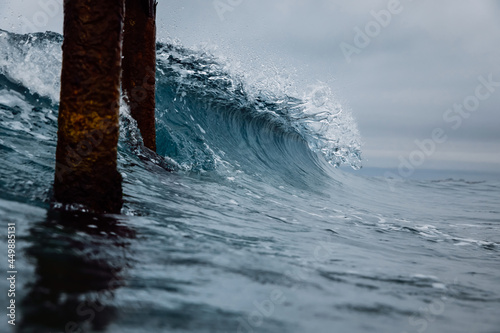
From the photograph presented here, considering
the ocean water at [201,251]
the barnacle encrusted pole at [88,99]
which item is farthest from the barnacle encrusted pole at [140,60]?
the barnacle encrusted pole at [88,99]

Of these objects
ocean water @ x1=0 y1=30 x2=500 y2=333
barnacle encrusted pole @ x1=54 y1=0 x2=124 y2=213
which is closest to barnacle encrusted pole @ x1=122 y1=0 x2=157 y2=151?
ocean water @ x1=0 y1=30 x2=500 y2=333

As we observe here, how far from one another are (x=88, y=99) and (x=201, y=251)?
3.58 ft

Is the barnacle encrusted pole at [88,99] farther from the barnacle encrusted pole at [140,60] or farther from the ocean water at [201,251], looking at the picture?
the barnacle encrusted pole at [140,60]

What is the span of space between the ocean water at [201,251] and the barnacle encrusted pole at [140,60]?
0.53 feet

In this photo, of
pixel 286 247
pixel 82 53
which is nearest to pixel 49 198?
pixel 82 53

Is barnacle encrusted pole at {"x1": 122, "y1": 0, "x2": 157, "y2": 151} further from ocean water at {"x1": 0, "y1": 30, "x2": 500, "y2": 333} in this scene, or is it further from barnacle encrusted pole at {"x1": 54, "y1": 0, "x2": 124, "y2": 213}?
barnacle encrusted pole at {"x1": 54, "y1": 0, "x2": 124, "y2": 213}

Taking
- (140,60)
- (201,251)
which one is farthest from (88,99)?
(140,60)

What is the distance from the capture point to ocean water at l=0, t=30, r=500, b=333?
169cm

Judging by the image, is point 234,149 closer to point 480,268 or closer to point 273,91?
point 273,91

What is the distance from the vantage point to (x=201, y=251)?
2.51 meters

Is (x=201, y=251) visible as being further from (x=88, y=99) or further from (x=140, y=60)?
(x=140, y=60)

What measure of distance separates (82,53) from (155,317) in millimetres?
1684

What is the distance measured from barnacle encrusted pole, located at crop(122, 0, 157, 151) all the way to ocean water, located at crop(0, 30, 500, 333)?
16 centimetres

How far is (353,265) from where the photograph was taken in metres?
2.77
